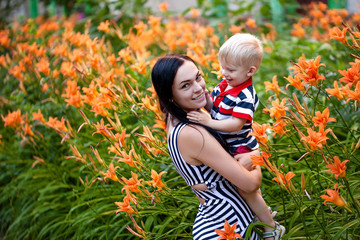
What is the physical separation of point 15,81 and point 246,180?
Answer: 155 inches

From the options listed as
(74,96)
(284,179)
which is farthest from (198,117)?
(74,96)

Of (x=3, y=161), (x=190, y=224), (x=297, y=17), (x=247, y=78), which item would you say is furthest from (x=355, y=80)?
(x=297, y=17)

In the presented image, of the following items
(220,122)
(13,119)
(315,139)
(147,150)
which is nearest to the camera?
(315,139)

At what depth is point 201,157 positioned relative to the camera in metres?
1.81

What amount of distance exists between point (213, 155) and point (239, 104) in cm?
25

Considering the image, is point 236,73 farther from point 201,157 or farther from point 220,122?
point 201,157

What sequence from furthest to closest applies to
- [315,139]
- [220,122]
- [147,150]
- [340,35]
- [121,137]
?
[147,150] < [121,137] < [340,35] < [220,122] < [315,139]

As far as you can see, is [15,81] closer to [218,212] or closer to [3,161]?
[3,161]

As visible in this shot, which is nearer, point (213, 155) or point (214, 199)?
point (213, 155)

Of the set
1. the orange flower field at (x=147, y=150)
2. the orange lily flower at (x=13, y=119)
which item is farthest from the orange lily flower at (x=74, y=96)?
the orange lily flower at (x=13, y=119)

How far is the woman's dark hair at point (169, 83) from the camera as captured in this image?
6.12 feet

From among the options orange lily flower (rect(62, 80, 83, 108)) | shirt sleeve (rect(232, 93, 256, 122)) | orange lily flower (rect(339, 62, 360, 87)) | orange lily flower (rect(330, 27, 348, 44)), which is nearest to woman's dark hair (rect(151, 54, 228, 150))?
shirt sleeve (rect(232, 93, 256, 122))

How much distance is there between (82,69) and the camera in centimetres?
321

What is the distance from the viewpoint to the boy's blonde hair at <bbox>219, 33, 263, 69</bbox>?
5.89 ft
